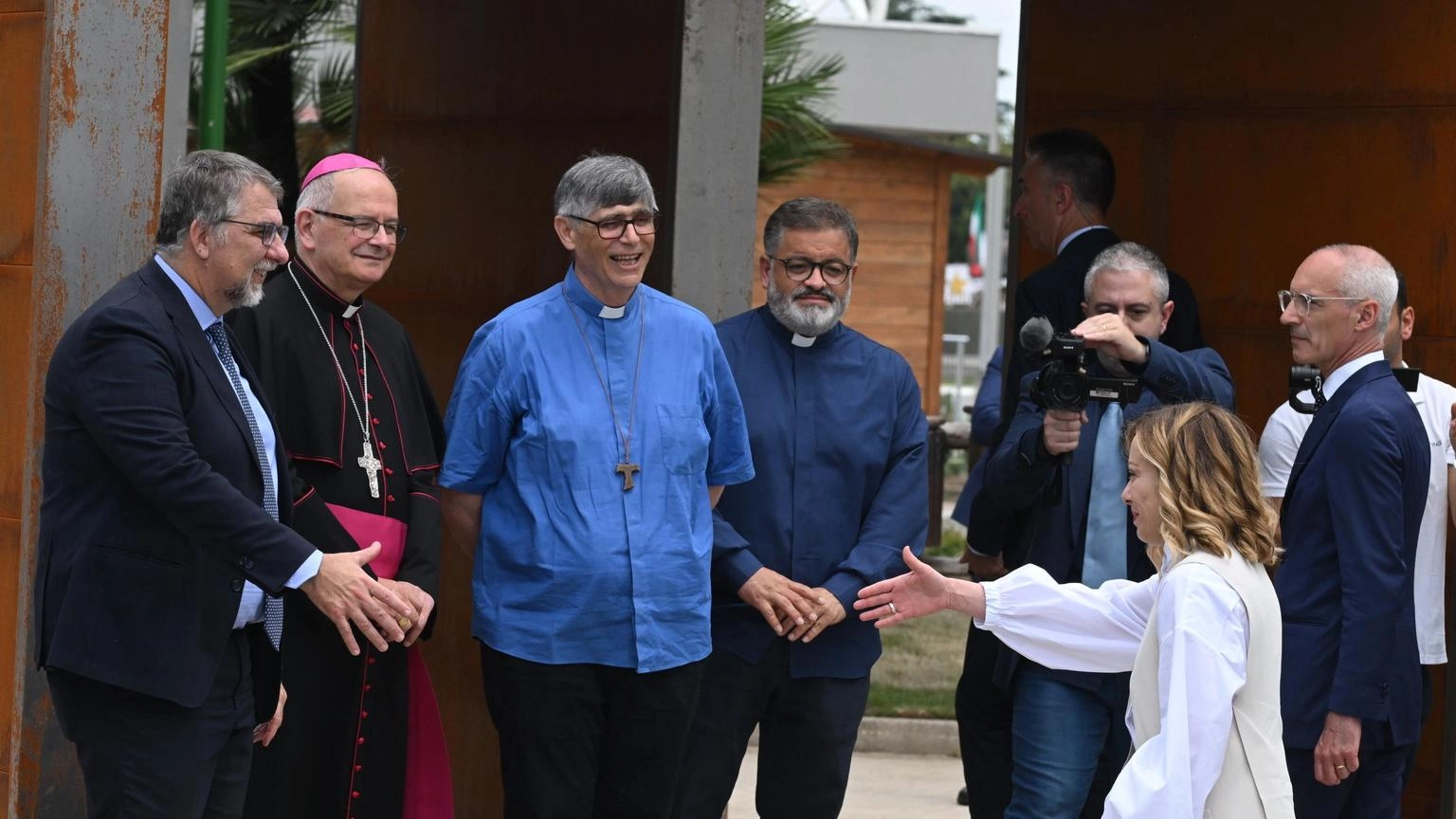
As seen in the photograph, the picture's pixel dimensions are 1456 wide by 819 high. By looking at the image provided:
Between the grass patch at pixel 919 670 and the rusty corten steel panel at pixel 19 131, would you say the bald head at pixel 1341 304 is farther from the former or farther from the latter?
the grass patch at pixel 919 670

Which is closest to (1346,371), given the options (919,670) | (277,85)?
(919,670)

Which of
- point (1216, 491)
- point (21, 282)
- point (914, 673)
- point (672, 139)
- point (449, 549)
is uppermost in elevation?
point (672, 139)

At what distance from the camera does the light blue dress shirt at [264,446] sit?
364 centimetres

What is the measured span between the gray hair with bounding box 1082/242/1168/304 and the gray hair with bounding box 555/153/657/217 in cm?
133

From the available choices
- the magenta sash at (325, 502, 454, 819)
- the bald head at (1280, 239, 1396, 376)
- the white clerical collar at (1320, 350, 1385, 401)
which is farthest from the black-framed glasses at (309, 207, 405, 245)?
the white clerical collar at (1320, 350, 1385, 401)

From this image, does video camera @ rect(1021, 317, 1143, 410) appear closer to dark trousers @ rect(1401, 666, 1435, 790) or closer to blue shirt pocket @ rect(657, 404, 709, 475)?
blue shirt pocket @ rect(657, 404, 709, 475)

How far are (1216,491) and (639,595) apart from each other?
144cm

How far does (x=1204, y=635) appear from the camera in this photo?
345 centimetres

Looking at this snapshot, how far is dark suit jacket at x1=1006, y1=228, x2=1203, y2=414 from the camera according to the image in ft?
17.9

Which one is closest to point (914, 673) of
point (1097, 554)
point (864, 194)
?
point (1097, 554)

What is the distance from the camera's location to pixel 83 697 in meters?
3.52

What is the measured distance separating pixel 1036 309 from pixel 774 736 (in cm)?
156

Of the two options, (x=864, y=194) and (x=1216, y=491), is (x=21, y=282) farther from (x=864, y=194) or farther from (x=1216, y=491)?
(x=864, y=194)

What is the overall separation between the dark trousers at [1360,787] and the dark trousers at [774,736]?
3.76 feet
